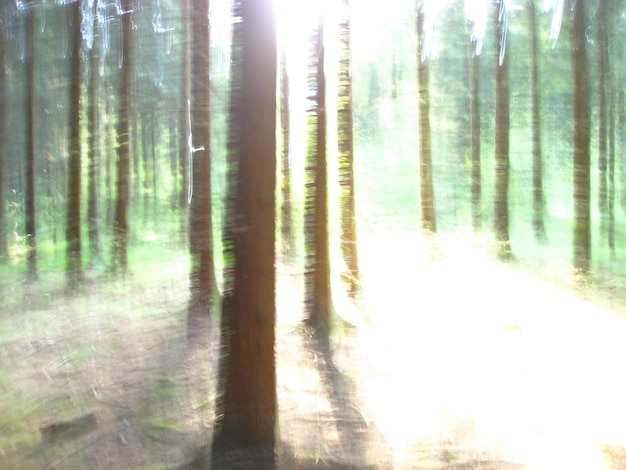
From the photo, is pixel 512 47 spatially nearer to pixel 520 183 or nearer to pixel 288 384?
pixel 520 183

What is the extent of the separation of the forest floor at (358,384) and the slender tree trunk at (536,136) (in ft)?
11.9

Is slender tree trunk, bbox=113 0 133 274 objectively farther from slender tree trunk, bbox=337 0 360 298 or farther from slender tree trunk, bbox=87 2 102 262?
slender tree trunk, bbox=337 0 360 298

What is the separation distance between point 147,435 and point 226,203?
2.05 metres

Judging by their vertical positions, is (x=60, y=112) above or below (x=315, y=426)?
above

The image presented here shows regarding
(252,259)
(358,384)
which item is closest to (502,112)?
(358,384)

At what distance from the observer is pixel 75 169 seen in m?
11.4

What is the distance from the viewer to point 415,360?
20.0 ft

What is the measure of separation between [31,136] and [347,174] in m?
8.76

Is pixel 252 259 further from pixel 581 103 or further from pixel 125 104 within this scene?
pixel 581 103

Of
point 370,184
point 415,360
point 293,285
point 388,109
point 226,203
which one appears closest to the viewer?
point 226,203

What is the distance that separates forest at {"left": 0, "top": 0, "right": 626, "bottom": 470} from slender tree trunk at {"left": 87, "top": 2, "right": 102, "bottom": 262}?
94 mm

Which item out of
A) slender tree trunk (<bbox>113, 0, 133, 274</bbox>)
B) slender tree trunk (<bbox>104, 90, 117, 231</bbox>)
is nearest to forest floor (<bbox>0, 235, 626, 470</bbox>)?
slender tree trunk (<bbox>113, 0, 133, 274</bbox>)

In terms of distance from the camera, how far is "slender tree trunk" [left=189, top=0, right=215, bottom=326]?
488 cm

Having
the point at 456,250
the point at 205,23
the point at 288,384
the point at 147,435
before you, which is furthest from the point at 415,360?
the point at 456,250
